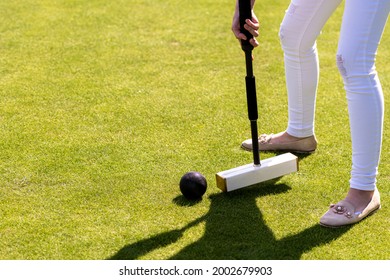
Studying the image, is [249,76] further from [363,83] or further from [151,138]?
[151,138]

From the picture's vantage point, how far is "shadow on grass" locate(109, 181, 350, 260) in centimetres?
364

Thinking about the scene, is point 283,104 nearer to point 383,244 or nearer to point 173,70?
point 173,70

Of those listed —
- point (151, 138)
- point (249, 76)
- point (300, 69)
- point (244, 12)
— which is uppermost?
point (244, 12)

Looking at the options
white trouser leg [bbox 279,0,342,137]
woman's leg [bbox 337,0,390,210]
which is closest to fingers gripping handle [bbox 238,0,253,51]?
white trouser leg [bbox 279,0,342,137]

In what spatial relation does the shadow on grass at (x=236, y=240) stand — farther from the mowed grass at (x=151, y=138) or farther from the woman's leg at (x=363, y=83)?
the woman's leg at (x=363, y=83)

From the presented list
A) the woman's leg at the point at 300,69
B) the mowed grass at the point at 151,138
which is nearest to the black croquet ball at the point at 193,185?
the mowed grass at the point at 151,138

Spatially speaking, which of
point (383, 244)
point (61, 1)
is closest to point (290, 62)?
point (383, 244)

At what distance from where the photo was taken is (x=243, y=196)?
4246mm

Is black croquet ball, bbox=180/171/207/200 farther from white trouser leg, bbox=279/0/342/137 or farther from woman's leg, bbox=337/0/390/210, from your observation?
white trouser leg, bbox=279/0/342/137

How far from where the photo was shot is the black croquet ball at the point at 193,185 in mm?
4113

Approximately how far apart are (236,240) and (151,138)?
1387mm

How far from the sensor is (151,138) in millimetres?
4965

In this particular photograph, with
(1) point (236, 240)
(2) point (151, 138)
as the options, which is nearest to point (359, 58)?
(1) point (236, 240)

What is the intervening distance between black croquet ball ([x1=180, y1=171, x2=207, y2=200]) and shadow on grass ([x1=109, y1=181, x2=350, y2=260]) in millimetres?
69
